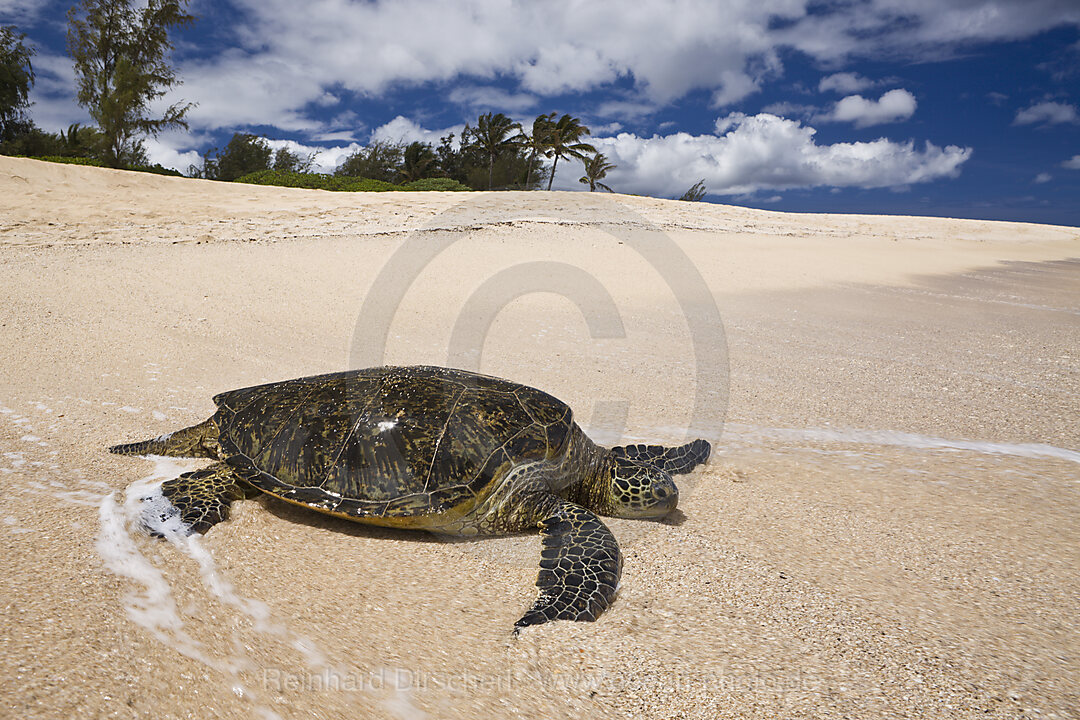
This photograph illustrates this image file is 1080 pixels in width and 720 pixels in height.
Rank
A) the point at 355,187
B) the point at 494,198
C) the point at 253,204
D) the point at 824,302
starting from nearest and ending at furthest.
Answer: the point at 824,302 < the point at 253,204 < the point at 494,198 < the point at 355,187

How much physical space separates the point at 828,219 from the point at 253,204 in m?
24.3

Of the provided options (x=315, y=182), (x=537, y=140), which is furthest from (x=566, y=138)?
(x=315, y=182)

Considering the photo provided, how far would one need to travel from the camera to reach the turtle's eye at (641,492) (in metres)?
2.95

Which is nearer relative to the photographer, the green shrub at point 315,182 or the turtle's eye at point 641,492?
the turtle's eye at point 641,492

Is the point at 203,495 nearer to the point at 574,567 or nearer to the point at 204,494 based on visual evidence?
the point at 204,494

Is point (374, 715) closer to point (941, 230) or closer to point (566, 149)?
point (941, 230)

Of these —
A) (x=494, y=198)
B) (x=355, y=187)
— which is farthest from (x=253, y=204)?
(x=355, y=187)

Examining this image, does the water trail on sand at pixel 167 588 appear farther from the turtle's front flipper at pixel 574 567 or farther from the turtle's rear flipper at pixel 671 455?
the turtle's rear flipper at pixel 671 455

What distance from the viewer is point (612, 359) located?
6176 mm

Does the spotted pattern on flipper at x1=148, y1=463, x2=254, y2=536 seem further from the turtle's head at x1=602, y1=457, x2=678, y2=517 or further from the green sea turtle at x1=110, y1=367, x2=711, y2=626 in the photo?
the turtle's head at x1=602, y1=457, x2=678, y2=517

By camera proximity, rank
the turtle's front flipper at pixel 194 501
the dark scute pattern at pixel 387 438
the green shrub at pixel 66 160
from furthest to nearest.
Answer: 1. the green shrub at pixel 66 160
2. the dark scute pattern at pixel 387 438
3. the turtle's front flipper at pixel 194 501

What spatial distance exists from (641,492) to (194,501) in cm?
226

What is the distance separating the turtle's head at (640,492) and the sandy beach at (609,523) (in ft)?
0.40

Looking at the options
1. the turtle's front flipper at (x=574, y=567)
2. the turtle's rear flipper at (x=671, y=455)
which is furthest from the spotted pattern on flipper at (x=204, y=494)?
the turtle's rear flipper at (x=671, y=455)
